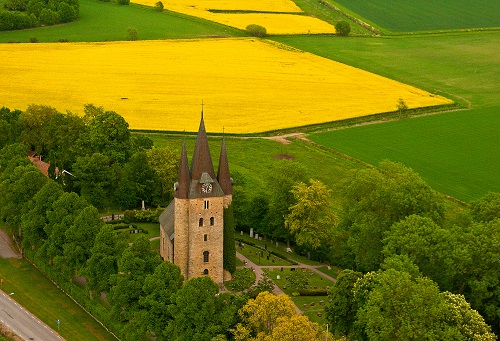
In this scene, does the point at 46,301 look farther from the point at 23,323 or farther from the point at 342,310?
the point at 342,310

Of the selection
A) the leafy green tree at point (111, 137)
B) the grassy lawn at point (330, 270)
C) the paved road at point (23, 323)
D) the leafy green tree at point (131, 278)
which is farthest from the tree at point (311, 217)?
the paved road at point (23, 323)

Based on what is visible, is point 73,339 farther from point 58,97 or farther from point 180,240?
point 58,97

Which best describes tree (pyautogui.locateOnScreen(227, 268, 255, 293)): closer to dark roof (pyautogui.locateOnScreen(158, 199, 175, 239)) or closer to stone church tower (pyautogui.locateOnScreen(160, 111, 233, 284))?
stone church tower (pyautogui.locateOnScreen(160, 111, 233, 284))

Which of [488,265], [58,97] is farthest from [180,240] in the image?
[58,97]

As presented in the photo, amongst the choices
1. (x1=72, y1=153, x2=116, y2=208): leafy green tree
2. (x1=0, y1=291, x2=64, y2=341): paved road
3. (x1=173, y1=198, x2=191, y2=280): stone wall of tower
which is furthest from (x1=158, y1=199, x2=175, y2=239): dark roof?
(x1=72, y1=153, x2=116, y2=208): leafy green tree

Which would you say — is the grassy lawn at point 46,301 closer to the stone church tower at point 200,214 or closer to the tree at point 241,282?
the stone church tower at point 200,214

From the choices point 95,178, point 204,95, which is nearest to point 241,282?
point 95,178
